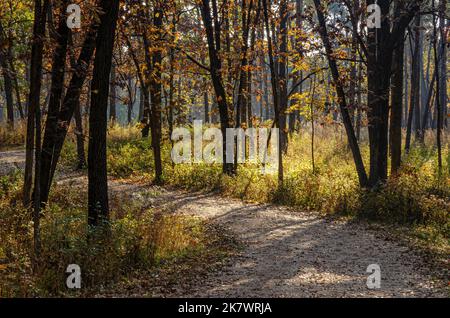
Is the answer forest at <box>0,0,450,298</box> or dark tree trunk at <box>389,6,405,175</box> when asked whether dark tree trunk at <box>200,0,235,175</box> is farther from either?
dark tree trunk at <box>389,6,405,175</box>

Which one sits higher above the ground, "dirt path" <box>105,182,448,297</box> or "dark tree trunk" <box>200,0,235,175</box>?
"dark tree trunk" <box>200,0,235,175</box>

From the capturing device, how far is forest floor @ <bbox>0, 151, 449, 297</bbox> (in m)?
6.43

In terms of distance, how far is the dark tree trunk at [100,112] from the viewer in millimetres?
8094

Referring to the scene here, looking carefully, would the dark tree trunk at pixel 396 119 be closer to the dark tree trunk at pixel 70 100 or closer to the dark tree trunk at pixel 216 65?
the dark tree trunk at pixel 216 65

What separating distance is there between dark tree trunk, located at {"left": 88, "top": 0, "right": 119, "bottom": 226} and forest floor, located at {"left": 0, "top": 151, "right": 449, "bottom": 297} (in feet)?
8.39

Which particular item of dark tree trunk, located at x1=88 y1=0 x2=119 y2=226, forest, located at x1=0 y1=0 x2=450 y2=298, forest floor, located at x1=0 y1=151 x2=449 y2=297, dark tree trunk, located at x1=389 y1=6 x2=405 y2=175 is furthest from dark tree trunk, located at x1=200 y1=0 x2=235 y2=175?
dark tree trunk, located at x1=88 y1=0 x2=119 y2=226

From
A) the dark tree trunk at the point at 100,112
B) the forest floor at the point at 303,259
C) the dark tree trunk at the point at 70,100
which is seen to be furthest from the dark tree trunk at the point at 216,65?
the dark tree trunk at the point at 100,112

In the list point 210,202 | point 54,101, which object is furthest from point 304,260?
point 54,101

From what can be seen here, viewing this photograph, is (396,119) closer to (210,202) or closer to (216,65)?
(210,202)

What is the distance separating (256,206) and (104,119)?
5959mm

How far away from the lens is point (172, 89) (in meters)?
15.9

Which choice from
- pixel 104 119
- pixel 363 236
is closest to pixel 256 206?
pixel 363 236

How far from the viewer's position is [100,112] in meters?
8.21

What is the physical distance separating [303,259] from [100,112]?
14.5 feet
